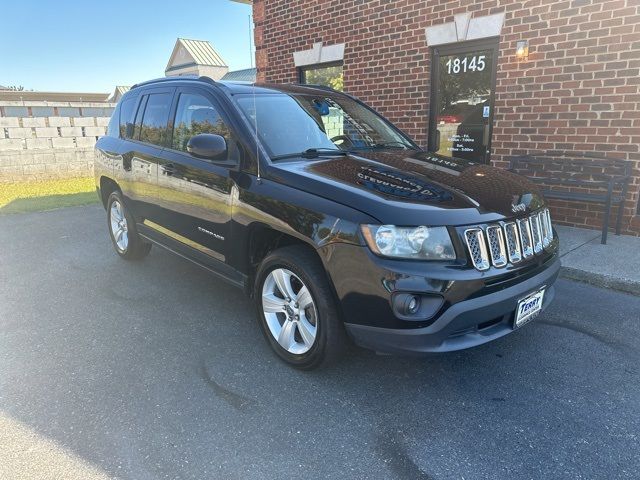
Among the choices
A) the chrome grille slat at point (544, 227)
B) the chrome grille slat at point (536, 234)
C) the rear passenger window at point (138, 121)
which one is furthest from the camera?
the rear passenger window at point (138, 121)

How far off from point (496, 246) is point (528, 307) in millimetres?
477

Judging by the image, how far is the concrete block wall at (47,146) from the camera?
36.6 feet

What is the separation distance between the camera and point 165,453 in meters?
2.38

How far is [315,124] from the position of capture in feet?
12.4

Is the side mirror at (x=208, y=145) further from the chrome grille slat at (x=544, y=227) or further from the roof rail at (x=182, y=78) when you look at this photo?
the chrome grille slat at (x=544, y=227)

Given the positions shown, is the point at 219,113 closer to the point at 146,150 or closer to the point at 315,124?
the point at 315,124

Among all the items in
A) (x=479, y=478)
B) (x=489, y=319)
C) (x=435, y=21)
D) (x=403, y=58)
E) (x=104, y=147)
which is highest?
(x=435, y=21)

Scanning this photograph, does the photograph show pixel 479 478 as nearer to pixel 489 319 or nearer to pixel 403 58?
pixel 489 319

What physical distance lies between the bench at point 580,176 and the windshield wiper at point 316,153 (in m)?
3.44

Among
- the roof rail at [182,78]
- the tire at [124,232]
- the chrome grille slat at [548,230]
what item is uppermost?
the roof rail at [182,78]

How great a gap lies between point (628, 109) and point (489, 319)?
4363 mm

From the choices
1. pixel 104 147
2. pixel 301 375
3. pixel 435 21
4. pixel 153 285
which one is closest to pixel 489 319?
pixel 301 375

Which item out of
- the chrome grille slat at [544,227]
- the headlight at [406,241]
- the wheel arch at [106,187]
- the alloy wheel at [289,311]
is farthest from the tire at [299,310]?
the wheel arch at [106,187]

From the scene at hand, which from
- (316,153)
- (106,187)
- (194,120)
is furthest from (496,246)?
(106,187)
